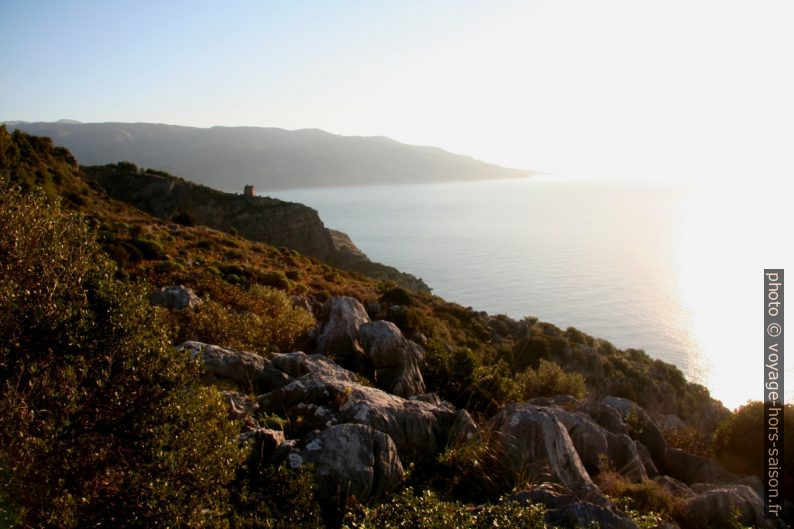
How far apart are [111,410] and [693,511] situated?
1090cm

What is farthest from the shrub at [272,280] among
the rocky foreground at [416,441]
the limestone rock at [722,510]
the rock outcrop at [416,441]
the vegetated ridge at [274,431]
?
the limestone rock at [722,510]

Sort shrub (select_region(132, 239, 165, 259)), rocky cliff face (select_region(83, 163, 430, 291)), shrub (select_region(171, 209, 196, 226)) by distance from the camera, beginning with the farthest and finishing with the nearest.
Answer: rocky cliff face (select_region(83, 163, 430, 291))
shrub (select_region(171, 209, 196, 226))
shrub (select_region(132, 239, 165, 259))

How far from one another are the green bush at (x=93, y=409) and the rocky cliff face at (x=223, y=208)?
65.4m

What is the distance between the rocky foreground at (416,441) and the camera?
26.2 feet

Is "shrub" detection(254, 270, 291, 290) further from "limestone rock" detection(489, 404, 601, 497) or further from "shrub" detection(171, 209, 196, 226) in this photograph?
"shrub" detection(171, 209, 196, 226)

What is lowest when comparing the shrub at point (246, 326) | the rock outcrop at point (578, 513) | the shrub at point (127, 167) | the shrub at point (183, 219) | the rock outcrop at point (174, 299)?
the rock outcrop at point (578, 513)

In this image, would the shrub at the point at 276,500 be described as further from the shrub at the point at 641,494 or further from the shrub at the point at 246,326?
the shrub at the point at 641,494

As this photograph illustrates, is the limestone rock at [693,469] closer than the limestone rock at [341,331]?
Yes

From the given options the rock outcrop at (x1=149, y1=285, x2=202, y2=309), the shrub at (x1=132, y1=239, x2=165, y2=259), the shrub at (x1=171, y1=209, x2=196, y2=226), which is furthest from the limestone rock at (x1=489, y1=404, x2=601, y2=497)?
the shrub at (x1=171, y1=209, x2=196, y2=226)

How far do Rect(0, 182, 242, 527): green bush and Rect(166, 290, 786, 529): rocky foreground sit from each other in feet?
4.54

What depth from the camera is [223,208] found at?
241 ft

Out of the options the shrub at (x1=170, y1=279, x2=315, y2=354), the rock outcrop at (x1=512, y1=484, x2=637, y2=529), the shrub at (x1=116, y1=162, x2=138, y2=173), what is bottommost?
the rock outcrop at (x1=512, y1=484, x2=637, y2=529)

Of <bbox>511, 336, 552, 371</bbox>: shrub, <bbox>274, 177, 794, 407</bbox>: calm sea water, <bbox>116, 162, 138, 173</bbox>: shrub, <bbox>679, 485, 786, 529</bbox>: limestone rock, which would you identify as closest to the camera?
<bbox>679, 485, 786, 529</bbox>: limestone rock

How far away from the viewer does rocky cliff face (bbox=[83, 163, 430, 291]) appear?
70250mm
